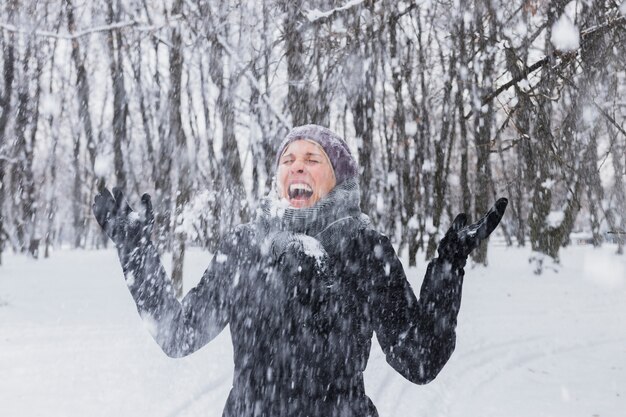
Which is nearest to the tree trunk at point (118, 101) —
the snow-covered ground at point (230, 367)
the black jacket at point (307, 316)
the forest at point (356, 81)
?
the forest at point (356, 81)

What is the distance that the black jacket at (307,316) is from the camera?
1.65 metres

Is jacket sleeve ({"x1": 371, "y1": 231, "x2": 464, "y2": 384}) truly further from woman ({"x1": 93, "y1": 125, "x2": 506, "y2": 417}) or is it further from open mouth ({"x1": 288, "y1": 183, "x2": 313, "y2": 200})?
open mouth ({"x1": 288, "y1": 183, "x2": 313, "y2": 200})

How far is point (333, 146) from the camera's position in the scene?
75.4 inches

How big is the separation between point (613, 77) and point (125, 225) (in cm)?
473

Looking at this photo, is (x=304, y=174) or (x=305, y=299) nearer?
(x=305, y=299)

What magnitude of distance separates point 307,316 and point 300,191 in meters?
0.41

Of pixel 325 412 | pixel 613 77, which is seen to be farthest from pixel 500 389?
pixel 325 412

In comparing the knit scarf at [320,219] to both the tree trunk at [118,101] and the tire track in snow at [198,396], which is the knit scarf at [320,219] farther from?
the tree trunk at [118,101]

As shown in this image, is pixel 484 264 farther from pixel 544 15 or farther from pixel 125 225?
pixel 125 225

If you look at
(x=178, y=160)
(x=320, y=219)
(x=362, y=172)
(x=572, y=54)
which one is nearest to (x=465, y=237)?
(x=320, y=219)

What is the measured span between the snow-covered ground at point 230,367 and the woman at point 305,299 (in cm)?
311

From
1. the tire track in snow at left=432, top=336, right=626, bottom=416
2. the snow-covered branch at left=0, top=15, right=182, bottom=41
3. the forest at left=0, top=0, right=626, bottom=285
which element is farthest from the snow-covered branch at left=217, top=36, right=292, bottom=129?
the tire track in snow at left=432, top=336, right=626, bottom=416

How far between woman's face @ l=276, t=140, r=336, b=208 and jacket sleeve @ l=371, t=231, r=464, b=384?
29cm

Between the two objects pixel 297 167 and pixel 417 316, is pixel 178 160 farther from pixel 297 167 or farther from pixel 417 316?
pixel 417 316
